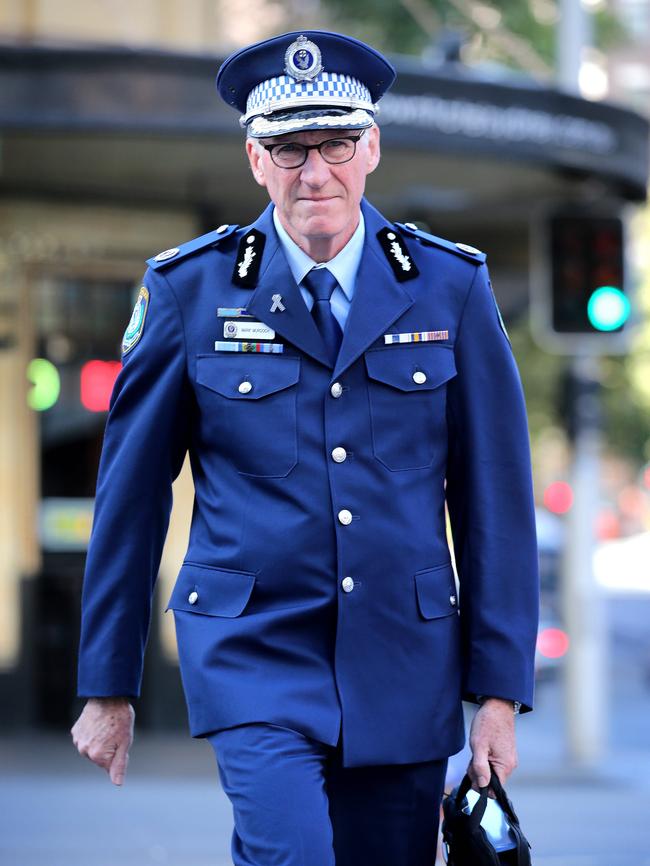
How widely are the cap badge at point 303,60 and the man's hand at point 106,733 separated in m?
1.23

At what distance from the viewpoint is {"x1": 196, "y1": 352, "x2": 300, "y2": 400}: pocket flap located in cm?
330

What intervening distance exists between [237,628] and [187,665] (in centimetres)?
14

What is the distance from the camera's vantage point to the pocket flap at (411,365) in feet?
10.9

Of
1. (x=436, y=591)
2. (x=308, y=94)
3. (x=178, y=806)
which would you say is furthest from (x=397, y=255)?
(x=178, y=806)

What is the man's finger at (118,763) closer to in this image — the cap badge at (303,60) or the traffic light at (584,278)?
the cap badge at (303,60)

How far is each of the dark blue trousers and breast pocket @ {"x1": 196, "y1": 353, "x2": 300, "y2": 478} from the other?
0.50m

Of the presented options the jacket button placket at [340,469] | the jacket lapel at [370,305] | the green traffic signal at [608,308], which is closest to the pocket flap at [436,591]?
the jacket button placket at [340,469]

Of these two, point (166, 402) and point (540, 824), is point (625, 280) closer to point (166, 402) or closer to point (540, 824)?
point (540, 824)

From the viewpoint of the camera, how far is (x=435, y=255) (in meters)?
3.52

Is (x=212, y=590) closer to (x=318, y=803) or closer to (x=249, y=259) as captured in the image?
(x=318, y=803)

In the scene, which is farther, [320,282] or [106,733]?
[320,282]

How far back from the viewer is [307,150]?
3305 mm

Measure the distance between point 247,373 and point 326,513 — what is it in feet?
1.00

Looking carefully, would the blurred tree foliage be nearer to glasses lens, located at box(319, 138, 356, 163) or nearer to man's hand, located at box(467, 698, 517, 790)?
glasses lens, located at box(319, 138, 356, 163)
